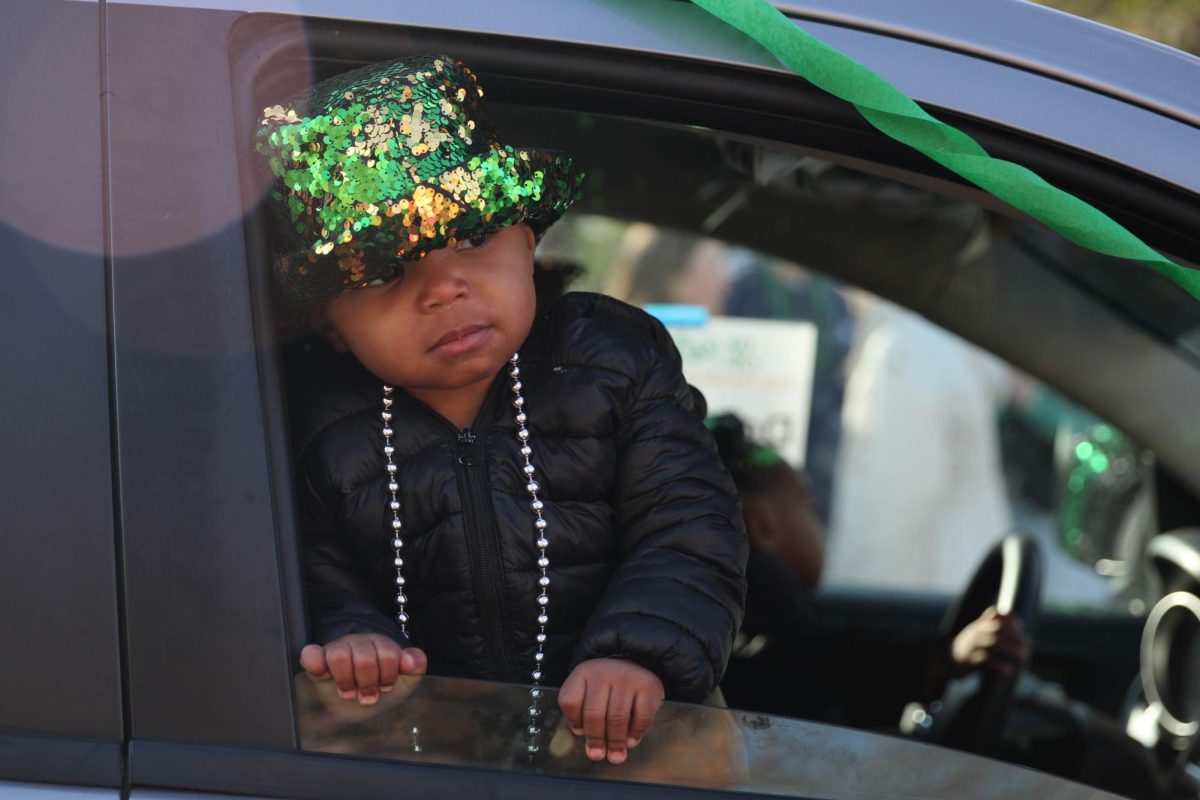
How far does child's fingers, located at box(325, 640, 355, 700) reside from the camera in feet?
3.77

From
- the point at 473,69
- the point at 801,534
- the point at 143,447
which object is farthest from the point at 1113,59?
the point at 801,534

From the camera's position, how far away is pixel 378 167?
1.25 metres

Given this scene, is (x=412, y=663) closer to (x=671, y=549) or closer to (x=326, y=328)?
(x=671, y=549)

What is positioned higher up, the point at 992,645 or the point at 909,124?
the point at 909,124

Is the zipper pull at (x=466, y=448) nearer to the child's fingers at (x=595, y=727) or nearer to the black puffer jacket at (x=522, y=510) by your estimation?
the black puffer jacket at (x=522, y=510)

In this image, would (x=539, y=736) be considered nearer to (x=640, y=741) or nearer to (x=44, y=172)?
(x=640, y=741)

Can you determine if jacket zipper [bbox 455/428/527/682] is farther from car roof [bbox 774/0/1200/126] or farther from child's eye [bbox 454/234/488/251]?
car roof [bbox 774/0/1200/126]

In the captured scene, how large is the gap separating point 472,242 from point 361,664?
1.57 feet

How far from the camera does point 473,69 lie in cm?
127

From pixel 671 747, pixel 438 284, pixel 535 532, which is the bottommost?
pixel 671 747

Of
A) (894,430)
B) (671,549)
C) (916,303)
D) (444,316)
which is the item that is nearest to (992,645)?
(916,303)

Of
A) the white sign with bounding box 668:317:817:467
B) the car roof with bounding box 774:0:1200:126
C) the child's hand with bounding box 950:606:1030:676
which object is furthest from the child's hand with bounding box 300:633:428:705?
the white sign with bounding box 668:317:817:467

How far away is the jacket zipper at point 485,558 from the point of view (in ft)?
4.51

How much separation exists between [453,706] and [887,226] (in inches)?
61.3
